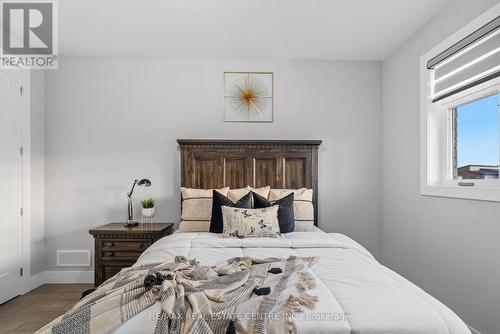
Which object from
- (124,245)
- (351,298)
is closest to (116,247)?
(124,245)

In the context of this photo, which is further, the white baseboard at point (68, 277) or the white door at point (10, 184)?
the white baseboard at point (68, 277)

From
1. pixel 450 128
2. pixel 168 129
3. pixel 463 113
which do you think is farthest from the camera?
pixel 168 129

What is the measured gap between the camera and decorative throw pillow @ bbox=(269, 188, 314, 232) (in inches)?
131

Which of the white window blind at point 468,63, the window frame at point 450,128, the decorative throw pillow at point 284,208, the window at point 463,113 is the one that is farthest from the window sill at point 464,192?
the decorative throw pillow at point 284,208

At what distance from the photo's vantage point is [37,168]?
3.84 metres

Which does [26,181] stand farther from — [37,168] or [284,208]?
[284,208]

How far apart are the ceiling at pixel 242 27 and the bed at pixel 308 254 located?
99 cm

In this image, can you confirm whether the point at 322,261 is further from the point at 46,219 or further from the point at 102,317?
the point at 46,219

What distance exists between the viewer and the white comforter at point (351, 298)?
4.44ft

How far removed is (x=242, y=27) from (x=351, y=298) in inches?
98.4

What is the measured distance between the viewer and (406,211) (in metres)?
3.51

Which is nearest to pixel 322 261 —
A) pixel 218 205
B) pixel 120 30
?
pixel 218 205

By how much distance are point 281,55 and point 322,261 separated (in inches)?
97.6

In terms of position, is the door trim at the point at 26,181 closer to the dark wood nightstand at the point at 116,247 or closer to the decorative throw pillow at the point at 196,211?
the dark wood nightstand at the point at 116,247
